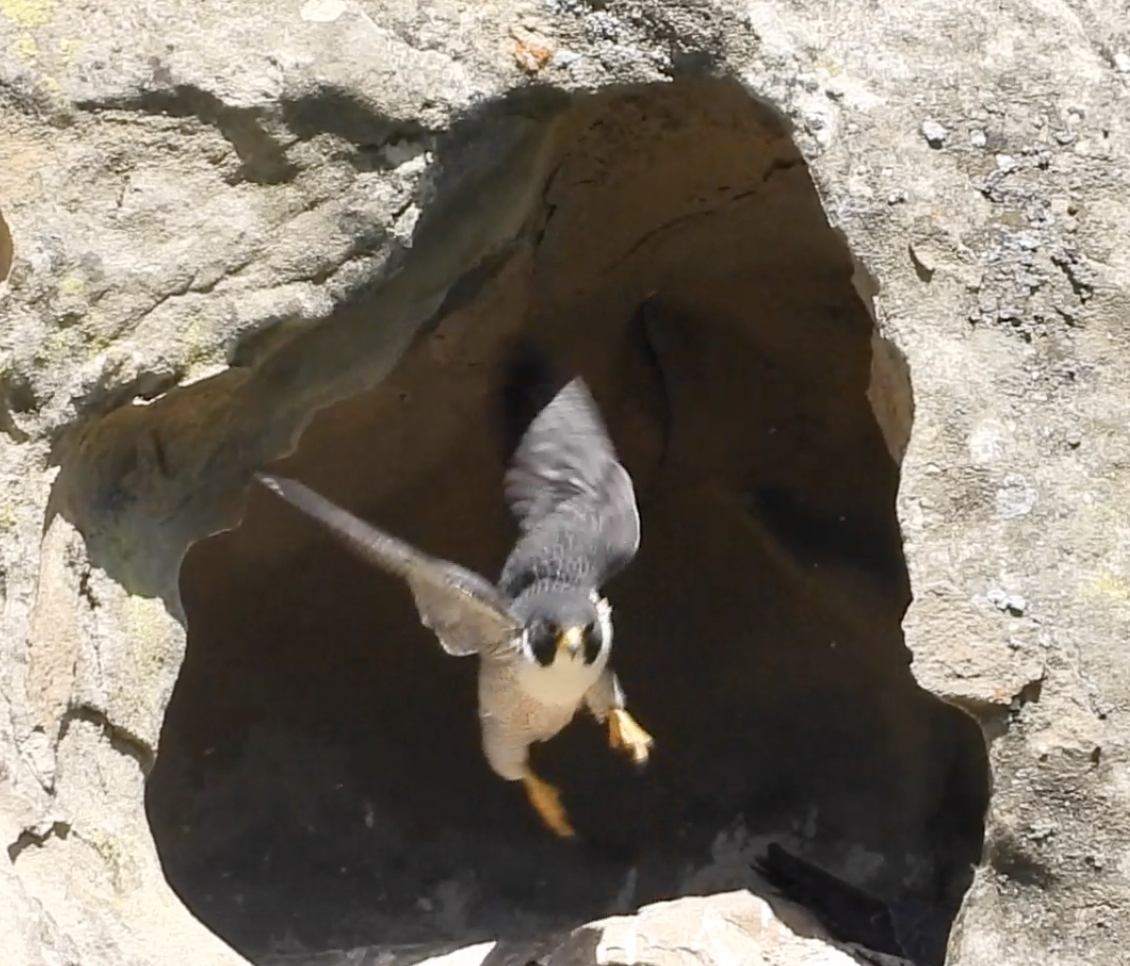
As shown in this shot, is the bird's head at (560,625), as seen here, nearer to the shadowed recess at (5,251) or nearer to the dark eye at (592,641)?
the dark eye at (592,641)

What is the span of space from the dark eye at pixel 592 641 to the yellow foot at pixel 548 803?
0.37 m

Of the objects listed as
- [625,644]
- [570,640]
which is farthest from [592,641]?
[625,644]

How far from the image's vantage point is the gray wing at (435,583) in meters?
1.95

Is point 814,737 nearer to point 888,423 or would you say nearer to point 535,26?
point 888,423

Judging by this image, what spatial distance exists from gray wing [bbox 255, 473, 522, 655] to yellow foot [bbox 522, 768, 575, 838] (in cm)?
45

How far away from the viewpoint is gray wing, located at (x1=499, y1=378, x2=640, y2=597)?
2.40 metres

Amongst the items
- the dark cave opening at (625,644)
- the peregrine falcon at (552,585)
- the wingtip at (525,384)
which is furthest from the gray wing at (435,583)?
the dark cave opening at (625,644)

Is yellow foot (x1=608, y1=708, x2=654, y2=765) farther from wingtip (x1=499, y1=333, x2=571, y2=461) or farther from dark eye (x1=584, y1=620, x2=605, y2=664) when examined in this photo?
wingtip (x1=499, y1=333, x2=571, y2=461)

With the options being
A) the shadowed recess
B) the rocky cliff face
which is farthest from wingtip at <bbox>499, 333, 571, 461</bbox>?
the shadowed recess

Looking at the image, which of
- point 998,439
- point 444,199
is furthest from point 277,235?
point 998,439

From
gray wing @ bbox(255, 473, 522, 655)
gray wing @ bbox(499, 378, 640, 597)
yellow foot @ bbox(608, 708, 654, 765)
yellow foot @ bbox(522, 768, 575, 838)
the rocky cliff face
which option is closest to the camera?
Answer: gray wing @ bbox(255, 473, 522, 655)

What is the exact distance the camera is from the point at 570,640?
2.29 meters

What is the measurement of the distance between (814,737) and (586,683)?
746mm

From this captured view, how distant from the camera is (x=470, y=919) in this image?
9.56ft
